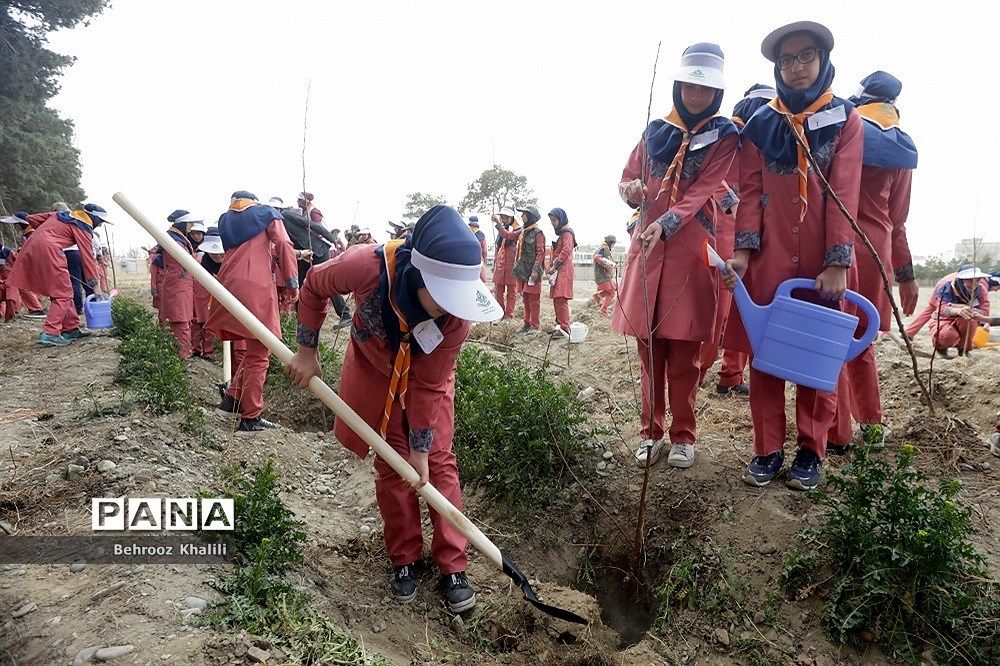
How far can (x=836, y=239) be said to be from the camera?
108 inches

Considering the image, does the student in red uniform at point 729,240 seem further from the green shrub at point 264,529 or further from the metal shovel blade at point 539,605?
the green shrub at point 264,529

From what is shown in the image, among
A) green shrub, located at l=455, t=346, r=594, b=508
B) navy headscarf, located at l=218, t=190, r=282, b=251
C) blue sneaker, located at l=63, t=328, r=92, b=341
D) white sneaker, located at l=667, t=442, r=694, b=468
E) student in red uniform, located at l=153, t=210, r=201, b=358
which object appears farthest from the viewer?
blue sneaker, located at l=63, t=328, r=92, b=341

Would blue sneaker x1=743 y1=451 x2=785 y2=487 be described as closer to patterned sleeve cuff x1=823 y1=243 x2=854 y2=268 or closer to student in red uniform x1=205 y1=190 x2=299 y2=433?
patterned sleeve cuff x1=823 y1=243 x2=854 y2=268

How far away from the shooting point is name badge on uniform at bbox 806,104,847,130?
2.71 metres

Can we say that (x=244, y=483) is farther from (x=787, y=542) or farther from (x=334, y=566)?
(x=787, y=542)

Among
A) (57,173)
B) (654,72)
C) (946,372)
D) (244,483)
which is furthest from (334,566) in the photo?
(57,173)

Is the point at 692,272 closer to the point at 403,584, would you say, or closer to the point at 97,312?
the point at 403,584

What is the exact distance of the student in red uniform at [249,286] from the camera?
4.59 metres

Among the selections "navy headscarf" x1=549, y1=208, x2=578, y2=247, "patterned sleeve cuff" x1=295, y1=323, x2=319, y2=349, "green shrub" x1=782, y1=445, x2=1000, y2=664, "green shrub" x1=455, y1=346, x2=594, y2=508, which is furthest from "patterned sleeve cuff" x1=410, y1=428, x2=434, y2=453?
"navy headscarf" x1=549, y1=208, x2=578, y2=247

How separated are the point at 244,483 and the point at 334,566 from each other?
2.12 ft

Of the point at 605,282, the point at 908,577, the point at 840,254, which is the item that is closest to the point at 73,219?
the point at 840,254

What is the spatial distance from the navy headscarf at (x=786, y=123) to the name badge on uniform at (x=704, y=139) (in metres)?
0.18

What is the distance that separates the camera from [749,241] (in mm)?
2939

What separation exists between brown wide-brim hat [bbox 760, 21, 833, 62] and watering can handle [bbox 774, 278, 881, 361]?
3.52ft
